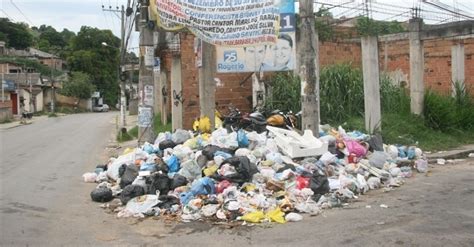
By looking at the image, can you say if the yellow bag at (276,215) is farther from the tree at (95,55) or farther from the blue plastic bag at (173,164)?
the tree at (95,55)

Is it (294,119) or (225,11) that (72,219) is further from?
(294,119)

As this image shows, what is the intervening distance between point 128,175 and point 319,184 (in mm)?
3328

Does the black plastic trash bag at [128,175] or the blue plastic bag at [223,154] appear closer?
the blue plastic bag at [223,154]

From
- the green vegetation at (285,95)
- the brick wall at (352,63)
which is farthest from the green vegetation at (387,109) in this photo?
the brick wall at (352,63)

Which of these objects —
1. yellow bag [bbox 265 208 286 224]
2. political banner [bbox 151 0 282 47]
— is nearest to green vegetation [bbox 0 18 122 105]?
political banner [bbox 151 0 282 47]

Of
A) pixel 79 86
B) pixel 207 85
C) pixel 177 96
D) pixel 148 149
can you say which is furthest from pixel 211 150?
pixel 79 86

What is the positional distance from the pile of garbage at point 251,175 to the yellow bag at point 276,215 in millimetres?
12

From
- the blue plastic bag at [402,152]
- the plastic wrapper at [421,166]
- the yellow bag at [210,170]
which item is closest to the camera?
the yellow bag at [210,170]

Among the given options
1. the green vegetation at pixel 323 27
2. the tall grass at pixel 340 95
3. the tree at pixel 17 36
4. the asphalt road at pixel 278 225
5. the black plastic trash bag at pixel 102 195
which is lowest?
the asphalt road at pixel 278 225

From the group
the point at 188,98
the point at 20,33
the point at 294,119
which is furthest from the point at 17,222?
the point at 20,33

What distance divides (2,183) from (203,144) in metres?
4.06

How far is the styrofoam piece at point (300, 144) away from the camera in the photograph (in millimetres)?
9609

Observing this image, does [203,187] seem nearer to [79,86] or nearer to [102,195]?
[102,195]

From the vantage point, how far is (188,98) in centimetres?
1630
